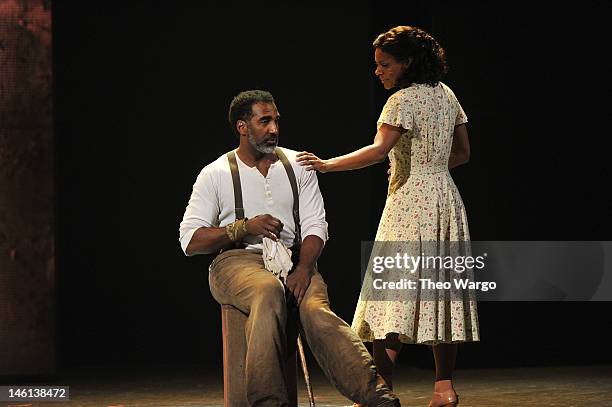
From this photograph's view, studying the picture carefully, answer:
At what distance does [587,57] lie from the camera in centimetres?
646

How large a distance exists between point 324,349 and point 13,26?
279 cm

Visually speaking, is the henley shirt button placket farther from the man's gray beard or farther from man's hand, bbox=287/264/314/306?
man's hand, bbox=287/264/314/306

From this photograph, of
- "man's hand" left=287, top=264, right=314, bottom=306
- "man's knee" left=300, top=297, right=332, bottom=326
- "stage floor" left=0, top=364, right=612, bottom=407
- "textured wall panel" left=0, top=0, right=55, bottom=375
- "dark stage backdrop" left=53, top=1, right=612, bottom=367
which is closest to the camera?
"man's knee" left=300, top=297, right=332, bottom=326

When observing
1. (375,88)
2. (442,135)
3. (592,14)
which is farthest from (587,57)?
(442,135)

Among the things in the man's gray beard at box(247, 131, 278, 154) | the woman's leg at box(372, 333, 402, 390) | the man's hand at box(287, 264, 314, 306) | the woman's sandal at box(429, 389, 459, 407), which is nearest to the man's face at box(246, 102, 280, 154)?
the man's gray beard at box(247, 131, 278, 154)

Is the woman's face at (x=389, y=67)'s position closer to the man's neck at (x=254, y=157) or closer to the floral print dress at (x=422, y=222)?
the floral print dress at (x=422, y=222)

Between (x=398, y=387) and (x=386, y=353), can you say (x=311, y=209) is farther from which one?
(x=398, y=387)

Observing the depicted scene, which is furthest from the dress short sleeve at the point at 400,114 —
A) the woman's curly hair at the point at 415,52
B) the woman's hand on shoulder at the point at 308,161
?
the woman's hand on shoulder at the point at 308,161

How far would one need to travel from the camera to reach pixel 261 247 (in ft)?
13.8

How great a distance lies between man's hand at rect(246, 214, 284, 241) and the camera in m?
4.00

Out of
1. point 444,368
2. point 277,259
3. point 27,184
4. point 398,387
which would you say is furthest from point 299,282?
point 27,184

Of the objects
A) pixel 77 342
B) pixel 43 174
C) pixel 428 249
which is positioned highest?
pixel 43 174

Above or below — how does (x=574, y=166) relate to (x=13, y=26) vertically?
below

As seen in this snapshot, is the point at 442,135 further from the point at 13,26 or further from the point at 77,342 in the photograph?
the point at 77,342
